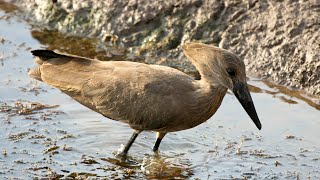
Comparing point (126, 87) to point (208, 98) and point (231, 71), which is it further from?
point (231, 71)

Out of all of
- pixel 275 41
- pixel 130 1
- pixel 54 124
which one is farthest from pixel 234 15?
→ pixel 54 124

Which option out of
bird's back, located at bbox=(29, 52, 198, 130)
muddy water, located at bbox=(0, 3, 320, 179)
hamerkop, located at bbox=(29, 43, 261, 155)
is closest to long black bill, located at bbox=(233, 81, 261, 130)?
hamerkop, located at bbox=(29, 43, 261, 155)

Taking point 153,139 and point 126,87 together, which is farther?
point 153,139

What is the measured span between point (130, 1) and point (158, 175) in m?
3.93

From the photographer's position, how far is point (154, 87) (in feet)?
23.3

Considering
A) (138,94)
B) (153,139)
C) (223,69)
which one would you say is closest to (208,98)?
(223,69)

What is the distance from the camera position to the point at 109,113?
740cm

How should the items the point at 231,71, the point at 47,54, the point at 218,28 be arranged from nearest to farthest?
the point at 231,71 < the point at 47,54 < the point at 218,28

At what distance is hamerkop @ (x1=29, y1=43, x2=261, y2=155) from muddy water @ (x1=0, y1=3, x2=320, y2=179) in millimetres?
347

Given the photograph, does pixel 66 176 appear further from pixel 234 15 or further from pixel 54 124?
pixel 234 15

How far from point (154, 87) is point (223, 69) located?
2.01 feet

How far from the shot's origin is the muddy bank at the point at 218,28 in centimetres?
Result: 938

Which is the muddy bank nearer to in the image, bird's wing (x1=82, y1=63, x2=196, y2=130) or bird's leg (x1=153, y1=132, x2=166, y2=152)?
bird's leg (x1=153, y1=132, x2=166, y2=152)

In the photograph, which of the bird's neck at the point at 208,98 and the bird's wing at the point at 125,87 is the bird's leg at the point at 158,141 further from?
the bird's neck at the point at 208,98
